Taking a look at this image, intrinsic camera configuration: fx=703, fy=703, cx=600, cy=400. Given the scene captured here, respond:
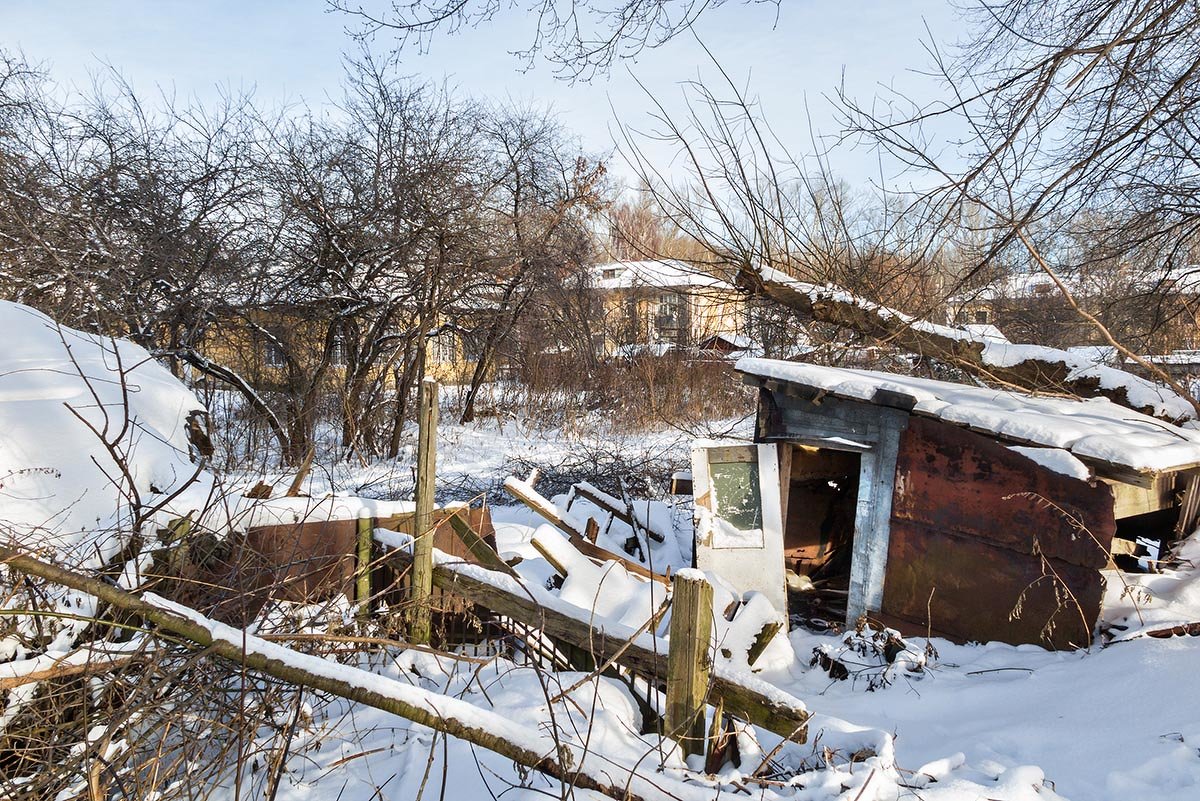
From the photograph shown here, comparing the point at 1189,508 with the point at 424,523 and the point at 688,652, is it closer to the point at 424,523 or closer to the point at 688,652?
the point at 688,652

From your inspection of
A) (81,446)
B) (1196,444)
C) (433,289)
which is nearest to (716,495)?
(1196,444)

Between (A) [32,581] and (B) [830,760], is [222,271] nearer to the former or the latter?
(A) [32,581]

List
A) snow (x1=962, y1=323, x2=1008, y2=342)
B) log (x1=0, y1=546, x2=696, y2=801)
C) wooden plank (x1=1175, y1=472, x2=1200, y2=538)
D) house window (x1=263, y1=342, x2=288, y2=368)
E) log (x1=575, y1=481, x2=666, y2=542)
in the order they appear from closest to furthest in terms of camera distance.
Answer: log (x1=0, y1=546, x2=696, y2=801)
wooden plank (x1=1175, y1=472, x2=1200, y2=538)
log (x1=575, y1=481, x2=666, y2=542)
snow (x1=962, y1=323, x2=1008, y2=342)
house window (x1=263, y1=342, x2=288, y2=368)

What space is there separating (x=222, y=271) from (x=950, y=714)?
11.8 metres

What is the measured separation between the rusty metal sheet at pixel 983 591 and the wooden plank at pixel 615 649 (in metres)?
2.81

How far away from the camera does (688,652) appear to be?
3.08 m

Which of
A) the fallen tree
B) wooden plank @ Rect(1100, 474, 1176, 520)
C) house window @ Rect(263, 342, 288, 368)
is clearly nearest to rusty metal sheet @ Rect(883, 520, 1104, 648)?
wooden plank @ Rect(1100, 474, 1176, 520)

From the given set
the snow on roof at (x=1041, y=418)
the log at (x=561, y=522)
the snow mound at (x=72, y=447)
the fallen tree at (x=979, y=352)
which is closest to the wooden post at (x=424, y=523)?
the snow mound at (x=72, y=447)

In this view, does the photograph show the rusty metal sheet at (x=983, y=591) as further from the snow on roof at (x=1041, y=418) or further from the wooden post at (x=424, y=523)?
the wooden post at (x=424, y=523)

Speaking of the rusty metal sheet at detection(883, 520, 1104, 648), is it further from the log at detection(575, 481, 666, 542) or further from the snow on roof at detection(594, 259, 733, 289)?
the snow on roof at detection(594, 259, 733, 289)

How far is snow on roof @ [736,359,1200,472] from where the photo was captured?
14.8 feet

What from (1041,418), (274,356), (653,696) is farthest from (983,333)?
(274,356)

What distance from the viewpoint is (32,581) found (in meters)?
2.60

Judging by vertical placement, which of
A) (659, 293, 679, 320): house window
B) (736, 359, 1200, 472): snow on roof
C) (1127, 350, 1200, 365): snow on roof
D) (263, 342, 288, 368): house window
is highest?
(659, 293, 679, 320): house window
